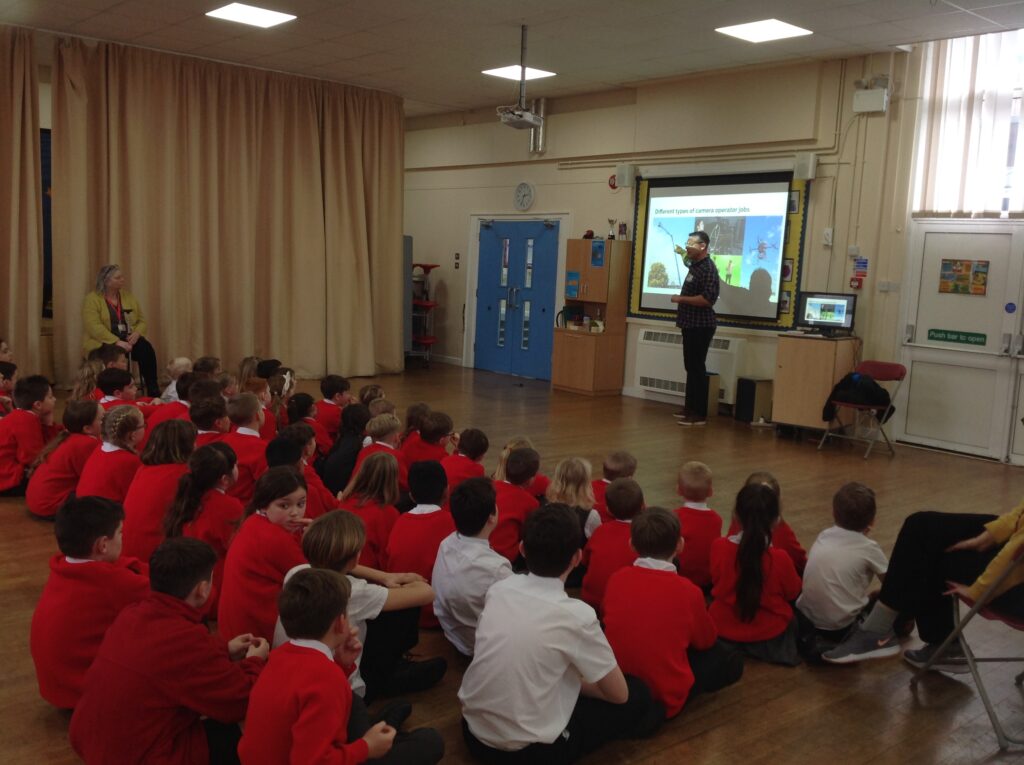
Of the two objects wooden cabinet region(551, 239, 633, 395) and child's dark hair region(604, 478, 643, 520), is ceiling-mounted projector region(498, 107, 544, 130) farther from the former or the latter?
child's dark hair region(604, 478, 643, 520)

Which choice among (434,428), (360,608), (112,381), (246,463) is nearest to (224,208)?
(112,381)

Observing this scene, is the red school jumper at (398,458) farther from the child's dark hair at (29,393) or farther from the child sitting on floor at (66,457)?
the child's dark hair at (29,393)

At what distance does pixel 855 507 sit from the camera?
320cm

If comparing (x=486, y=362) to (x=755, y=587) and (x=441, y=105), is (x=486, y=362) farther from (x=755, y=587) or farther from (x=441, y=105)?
(x=755, y=587)

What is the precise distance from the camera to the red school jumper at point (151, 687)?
6.53 feet

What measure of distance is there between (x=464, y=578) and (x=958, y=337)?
6017mm

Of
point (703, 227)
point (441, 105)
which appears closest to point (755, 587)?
point (703, 227)

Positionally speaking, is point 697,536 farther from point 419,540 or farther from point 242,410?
point 242,410

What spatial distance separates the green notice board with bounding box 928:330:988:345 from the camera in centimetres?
720

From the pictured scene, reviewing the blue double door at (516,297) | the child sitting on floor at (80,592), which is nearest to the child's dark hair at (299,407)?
the child sitting on floor at (80,592)

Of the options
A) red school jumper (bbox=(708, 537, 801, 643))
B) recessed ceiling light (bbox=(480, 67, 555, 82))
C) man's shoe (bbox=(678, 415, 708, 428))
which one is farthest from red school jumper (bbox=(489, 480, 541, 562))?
recessed ceiling light (bbox=(480, 67, 555, 82))

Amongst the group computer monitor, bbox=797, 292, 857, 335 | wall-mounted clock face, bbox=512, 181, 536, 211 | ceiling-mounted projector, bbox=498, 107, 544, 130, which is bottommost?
computer monitor, bbox=797, 292, 857, 335

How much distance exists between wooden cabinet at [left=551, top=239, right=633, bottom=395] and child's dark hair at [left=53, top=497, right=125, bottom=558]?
7572 mm

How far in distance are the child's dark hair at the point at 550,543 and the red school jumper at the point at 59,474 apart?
9.67ft
